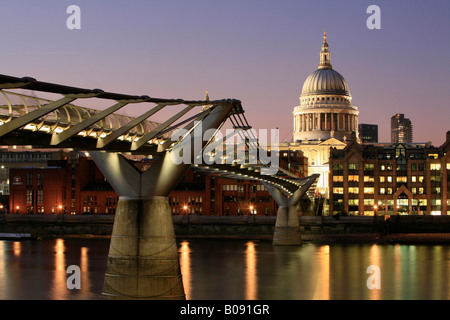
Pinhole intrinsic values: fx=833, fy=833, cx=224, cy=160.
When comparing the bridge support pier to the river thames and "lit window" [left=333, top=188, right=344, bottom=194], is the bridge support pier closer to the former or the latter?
the river thames

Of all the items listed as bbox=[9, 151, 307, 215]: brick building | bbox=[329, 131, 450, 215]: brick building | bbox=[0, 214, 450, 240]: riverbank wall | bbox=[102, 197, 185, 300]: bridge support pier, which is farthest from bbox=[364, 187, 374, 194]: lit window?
bbox=[102, 197, 185, 300]: bridge support pier

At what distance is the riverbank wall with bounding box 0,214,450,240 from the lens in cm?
8981

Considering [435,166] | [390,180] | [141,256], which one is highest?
[435,166]

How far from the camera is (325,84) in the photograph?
18188 cm

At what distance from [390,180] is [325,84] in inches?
3102

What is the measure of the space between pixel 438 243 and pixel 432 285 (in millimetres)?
37044

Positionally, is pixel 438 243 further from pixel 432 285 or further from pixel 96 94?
pixel 96 94

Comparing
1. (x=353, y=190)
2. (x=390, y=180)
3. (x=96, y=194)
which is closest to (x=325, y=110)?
(x=353, y=190)

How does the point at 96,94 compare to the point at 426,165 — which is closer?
the point at 96,94

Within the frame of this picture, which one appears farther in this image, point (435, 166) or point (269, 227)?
point (435, 166)

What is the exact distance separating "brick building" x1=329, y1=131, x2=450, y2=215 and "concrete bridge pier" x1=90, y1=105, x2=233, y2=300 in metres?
72.4

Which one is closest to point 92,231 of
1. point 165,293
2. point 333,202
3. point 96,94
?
point 333,202

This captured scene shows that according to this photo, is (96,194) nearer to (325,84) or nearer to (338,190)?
(338,190)
